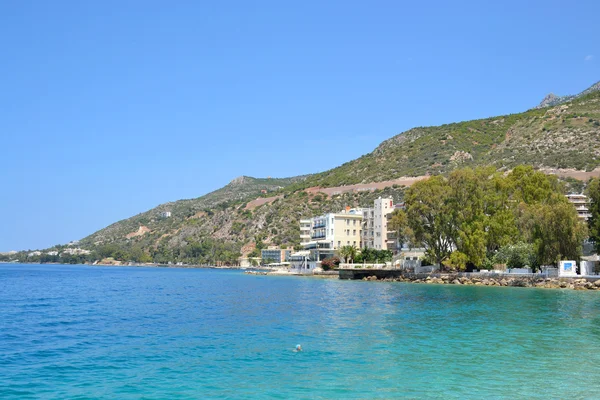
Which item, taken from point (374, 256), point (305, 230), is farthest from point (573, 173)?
point (305, 230)

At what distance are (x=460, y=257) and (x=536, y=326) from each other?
42.4 m

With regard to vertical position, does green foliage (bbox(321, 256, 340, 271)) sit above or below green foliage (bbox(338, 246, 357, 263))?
below

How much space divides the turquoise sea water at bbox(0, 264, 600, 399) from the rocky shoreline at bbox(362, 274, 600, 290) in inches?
796

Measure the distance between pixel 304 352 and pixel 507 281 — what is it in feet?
158

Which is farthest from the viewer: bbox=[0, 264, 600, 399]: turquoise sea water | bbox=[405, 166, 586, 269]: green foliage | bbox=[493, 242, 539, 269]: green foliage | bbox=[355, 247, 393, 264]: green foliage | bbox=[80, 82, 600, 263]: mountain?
bbox=[80, 82, 600, 263]: mountain

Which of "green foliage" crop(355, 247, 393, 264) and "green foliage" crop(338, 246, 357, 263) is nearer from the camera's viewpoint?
"green foliage" crop(355, 247, 393, 264)

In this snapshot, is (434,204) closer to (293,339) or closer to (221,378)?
(293,339)

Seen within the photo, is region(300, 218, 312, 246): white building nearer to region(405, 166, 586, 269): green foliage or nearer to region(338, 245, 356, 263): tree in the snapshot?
region(338, 245, 356, 263): tree

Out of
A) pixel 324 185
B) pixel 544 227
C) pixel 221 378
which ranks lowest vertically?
pixel 221 378

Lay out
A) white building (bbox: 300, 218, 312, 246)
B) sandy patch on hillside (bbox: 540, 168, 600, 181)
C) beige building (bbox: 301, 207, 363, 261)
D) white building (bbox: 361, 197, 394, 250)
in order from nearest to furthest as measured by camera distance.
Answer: white building (bbox: 361, 197, 394, 250), sandy patch on hillside (bbox: 540, 168, 600, 181), beige building (bbox: 301, 207, 363, 261), white building (bbox: 300, 218, 312, 246)

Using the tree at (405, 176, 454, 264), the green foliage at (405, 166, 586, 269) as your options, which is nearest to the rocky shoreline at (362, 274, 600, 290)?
the green foliage at (405, 166, 586, 269)

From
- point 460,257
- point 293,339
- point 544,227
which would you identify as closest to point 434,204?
point 460,257

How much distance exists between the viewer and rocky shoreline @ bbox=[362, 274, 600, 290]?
5653cm

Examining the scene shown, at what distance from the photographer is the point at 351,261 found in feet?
338
